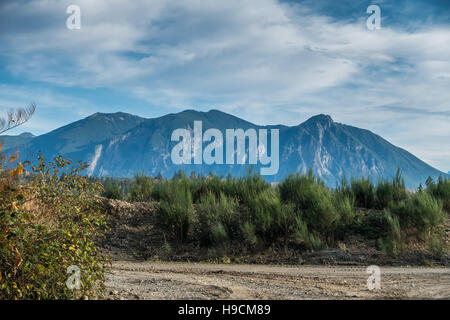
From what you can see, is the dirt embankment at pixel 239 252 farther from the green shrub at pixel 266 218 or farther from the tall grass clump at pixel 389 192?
the tall grass clump at pixel 389 192

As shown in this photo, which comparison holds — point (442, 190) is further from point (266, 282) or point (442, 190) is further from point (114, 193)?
point (114, 193)

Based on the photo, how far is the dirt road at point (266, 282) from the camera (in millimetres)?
7332

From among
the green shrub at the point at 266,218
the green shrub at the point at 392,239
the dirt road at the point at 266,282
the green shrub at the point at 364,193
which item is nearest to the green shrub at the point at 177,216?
the green shrub at the point at 266,218

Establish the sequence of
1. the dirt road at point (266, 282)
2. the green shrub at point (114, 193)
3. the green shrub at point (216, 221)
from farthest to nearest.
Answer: the green shrub at point (114, 193) < the green shrub at point (216, 221) < the dirt road at point (266, 282)

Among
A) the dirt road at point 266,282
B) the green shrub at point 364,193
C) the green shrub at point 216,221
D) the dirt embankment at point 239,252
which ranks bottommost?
the dirt road at point 266,282

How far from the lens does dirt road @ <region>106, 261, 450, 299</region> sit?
733 cm

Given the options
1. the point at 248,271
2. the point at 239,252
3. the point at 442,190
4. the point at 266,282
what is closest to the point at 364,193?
the point at 442,190

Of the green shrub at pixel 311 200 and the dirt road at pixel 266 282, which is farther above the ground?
the green shrub at pixel 311 200

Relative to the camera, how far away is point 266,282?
862 centimetres

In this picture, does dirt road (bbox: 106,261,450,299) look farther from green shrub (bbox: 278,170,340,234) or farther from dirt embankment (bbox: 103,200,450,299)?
green shrub (bbox: 278,170,340,234)

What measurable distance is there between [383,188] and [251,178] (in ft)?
14.6

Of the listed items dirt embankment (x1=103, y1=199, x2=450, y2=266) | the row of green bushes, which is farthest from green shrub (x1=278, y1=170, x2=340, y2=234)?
dirt embankment (x1=103, y1=199, x2=450, y2=266)

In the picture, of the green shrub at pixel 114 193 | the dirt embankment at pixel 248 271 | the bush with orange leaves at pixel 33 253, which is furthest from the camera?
the green shrub at pixel 114 193
